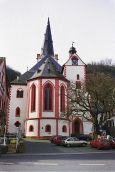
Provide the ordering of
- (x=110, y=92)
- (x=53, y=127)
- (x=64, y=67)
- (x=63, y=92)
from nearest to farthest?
(x=110, y=92)
(x=53, y=127)
(x=63, y=92)
(x=64, y=67)

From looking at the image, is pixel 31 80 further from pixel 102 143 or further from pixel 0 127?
pixel 102 143

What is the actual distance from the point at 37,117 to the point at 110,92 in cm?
2050

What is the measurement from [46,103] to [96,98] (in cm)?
1801

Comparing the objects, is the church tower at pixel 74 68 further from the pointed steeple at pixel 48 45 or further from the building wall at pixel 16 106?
the pointed steeple at pixel 48 45

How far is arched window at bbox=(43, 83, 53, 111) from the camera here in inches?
2544

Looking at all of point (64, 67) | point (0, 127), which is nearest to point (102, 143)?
point (0, 127)

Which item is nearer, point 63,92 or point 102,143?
point 102,143

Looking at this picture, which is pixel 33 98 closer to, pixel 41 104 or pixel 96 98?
pixel 41 104

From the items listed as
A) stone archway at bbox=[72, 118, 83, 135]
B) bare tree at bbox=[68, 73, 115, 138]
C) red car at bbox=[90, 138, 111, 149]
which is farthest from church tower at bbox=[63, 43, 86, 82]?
red car at bbox=[90, 138, 111, 149]

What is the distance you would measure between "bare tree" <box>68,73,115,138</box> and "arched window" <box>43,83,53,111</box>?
1254 cm

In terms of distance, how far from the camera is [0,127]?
143 ft

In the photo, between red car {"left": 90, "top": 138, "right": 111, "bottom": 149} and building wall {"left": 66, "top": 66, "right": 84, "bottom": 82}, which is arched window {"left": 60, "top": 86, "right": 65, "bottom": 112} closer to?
building wall {"left": 66, "top": 66, "right": 84, "bottom": 82}

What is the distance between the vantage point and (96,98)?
161ft

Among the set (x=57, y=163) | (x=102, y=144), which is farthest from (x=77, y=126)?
(x=57, y=163)
